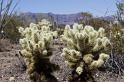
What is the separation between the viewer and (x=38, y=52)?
27.7 feet

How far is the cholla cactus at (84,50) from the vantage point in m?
8.14

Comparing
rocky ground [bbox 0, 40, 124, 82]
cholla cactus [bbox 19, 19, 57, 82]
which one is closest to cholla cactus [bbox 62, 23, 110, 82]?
cholla cactus [bbox 19, 19, 57, 82]

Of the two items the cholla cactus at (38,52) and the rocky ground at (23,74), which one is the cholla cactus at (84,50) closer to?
the cholla cactus at (38,52)

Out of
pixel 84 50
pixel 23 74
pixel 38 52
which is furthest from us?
pixel 23 74

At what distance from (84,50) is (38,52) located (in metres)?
0.98

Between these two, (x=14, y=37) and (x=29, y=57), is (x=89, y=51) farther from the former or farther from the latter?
(x=14, y=37)

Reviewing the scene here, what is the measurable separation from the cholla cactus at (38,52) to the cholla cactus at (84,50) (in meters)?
0.44

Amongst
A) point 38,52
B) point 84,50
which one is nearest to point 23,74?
point 38,52

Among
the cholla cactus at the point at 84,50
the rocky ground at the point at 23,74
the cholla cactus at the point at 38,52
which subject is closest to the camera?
the cholla cactus at the point at 84,50

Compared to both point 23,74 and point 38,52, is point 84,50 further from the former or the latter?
point 23,74

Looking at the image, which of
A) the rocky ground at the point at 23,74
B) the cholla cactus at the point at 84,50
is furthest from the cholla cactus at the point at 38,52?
the rocky ground at the point at 23,74

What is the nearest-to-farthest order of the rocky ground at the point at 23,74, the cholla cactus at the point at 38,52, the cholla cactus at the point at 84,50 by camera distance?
the cholla cactus at the point at 84,50 < the cholla cactus at the point at 38,52 < the rocky ground at the point at 23,74

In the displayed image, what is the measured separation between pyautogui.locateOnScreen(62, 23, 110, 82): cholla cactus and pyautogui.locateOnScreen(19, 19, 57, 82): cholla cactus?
1.43ft

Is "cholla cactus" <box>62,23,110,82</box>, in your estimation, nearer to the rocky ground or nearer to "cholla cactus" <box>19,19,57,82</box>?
"cholla cactus" <box>19,19,57,82</box>
